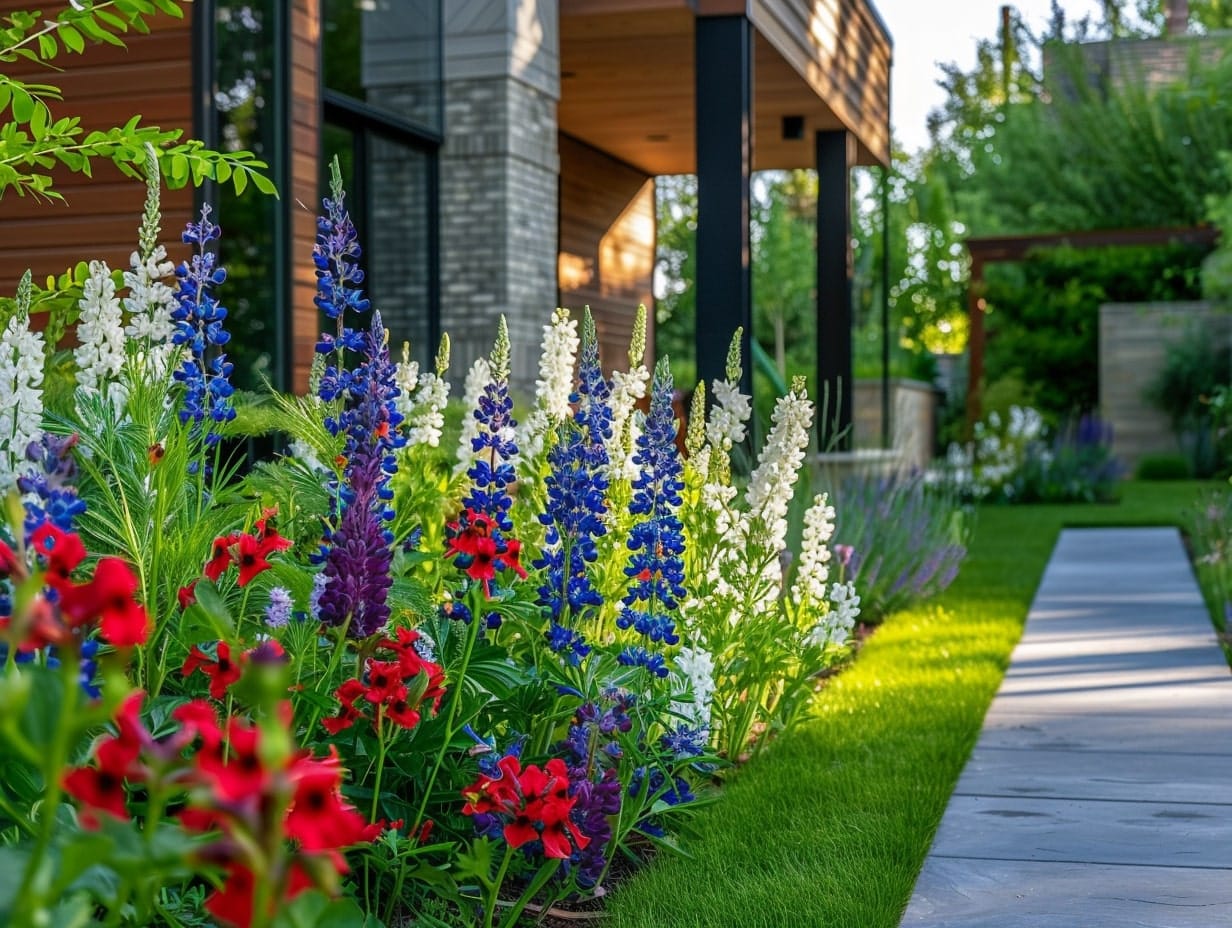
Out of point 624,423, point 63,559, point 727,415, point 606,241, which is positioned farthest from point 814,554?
point 606,241

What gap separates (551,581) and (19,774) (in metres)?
1.26

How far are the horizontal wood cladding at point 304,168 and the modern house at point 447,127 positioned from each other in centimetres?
1

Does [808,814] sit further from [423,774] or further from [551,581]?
[423,774]

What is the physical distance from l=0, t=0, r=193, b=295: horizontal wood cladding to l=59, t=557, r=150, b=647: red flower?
482cm

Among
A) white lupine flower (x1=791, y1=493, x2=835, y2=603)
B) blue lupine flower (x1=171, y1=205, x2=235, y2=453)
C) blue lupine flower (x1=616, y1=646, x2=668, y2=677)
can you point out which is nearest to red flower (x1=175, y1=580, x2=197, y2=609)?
blue lupine flower (x1=171, y1=205, x2=235, y2=453)

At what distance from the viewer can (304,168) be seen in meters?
6.16

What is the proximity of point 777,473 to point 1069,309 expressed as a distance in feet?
56.3

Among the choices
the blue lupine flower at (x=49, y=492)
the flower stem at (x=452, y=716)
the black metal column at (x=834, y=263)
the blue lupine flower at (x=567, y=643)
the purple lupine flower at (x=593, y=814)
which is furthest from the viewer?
the black metal column at (x=834, y=263)

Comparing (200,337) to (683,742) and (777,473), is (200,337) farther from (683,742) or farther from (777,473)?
(777,473)

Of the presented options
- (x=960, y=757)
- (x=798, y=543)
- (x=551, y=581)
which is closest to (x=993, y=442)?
(x=798, y=543)

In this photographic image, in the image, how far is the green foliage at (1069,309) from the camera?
64.0 ft

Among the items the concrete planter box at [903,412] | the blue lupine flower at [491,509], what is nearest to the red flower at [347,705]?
the blue lupine flower at [491,509]

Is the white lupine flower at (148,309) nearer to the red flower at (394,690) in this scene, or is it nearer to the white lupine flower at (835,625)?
the red flower at (394,690)

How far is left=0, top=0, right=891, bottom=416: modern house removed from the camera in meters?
5.83
